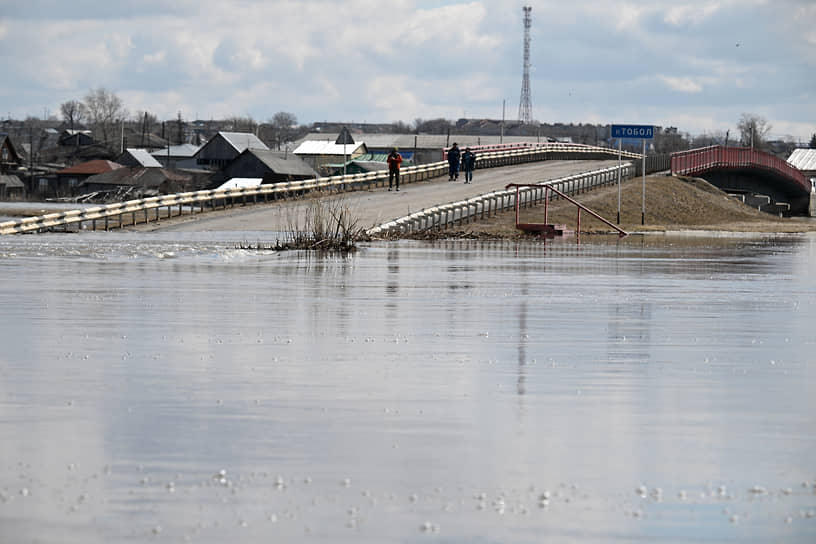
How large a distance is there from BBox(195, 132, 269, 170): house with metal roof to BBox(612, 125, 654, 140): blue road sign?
106 meters

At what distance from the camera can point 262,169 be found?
124 metres

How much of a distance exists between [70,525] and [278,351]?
7.44 metres

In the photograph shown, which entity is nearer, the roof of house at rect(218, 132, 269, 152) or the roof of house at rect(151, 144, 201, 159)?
the roof of house at rect(218, 132, 269, 152)

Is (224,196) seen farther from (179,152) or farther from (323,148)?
(323,148)

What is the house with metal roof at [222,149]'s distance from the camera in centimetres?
16312

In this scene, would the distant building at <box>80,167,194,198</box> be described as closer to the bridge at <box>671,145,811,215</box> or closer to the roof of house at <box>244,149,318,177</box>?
the roof of house at <box>244,149,318,177</box>

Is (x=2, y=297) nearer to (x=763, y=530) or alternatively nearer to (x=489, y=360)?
(x=489, y=360)

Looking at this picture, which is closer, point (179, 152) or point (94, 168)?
point (94, 168)

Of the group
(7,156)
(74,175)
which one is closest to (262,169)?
(74,175)

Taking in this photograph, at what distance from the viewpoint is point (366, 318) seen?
736 inches

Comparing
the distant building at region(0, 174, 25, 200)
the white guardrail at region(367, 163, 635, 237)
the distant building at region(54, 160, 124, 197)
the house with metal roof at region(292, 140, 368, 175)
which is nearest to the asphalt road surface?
the white guardrail at region(367, 163, 635, 237)

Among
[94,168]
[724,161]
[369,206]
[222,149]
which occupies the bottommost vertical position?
[369,206]

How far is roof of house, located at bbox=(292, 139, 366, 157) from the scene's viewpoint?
18788 centimetres

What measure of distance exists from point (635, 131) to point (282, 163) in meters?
70.5
